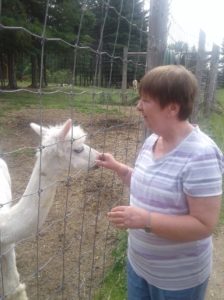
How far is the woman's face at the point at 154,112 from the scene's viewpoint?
60.9 inches

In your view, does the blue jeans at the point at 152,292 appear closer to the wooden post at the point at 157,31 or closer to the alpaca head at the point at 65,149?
the alpaca head at the point at 65,149

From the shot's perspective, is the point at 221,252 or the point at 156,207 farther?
the point at 221,252

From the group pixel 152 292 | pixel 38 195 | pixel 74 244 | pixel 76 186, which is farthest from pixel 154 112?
pixel 76 186

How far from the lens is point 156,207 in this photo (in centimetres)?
162

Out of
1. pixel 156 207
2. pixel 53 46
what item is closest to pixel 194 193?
pixel 156 207

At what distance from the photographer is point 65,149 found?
2842 millimetres

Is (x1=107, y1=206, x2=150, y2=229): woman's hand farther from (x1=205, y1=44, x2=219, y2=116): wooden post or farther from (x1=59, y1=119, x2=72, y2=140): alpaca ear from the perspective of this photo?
(x1=205, y1=44, x2=219, y2=116): wooden post

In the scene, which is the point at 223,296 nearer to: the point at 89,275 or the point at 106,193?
the point at 89,275

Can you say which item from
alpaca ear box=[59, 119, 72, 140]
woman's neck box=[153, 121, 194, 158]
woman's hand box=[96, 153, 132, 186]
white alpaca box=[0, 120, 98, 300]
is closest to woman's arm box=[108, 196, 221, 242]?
woman's neck box=[153, 121, 194, 158]

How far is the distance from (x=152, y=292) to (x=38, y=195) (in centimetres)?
95

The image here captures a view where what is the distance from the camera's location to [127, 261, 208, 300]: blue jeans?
1736 mm

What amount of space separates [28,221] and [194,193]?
127 cm

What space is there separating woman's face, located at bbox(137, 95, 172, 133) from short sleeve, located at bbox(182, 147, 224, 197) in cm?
17

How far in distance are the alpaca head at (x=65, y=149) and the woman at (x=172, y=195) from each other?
3.57 feet
